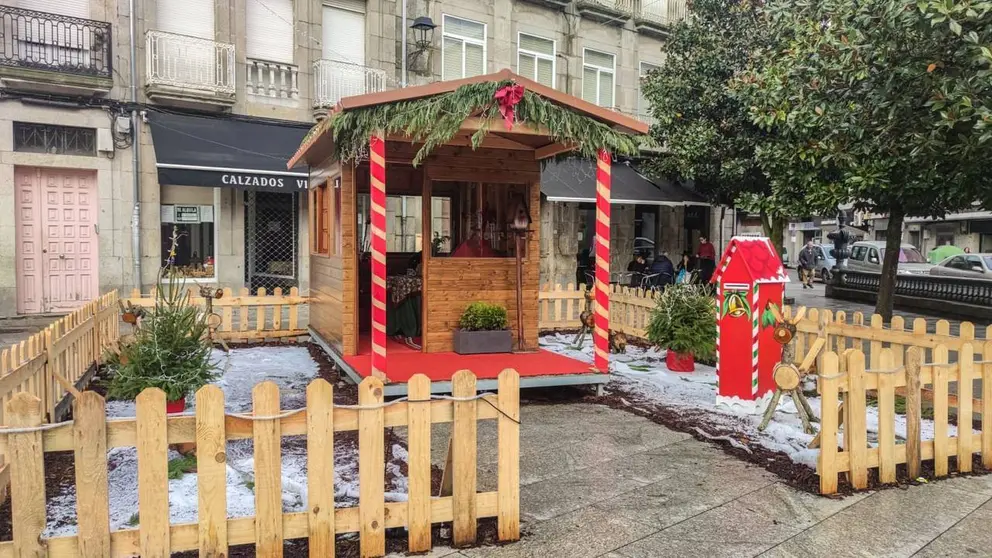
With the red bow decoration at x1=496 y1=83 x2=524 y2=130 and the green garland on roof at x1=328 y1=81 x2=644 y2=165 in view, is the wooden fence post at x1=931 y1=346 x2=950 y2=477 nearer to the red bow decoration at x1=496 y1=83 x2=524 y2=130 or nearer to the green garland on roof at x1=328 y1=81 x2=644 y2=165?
the green garland on roof at x1=328 y1=81 x2=644 y2=165

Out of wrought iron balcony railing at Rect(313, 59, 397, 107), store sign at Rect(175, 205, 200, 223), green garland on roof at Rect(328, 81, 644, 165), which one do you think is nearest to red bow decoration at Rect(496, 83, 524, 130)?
green garland on roof at Rect(328, 81, 644, 165)

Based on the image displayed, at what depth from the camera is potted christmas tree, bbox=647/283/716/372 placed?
8516 mm

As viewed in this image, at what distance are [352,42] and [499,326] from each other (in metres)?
11.1

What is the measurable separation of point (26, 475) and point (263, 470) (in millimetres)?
978

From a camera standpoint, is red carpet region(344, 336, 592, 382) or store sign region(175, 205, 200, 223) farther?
store sign region(175, 205, 200, 223)

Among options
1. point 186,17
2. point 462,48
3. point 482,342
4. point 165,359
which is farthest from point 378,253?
point 462,48

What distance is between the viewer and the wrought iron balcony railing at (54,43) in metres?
12.8

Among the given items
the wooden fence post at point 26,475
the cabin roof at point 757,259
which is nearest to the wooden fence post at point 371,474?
the wooden fence post at point 26,475

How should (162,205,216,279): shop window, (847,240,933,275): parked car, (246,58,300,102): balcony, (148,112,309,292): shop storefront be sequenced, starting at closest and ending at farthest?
1. (148,112,309,292): shop storefront
2. (162,205,216,279): shop window
3. (246,58,300,102): balcony
4. (847,240,933,275): parked car

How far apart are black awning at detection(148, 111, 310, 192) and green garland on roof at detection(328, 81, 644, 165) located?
8.08 meters

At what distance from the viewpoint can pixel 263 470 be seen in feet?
10.8

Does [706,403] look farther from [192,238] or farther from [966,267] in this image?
[966,267]

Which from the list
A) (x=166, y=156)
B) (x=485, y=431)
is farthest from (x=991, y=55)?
(x=166, y=156)

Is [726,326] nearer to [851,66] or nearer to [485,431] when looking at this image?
[485,431]
